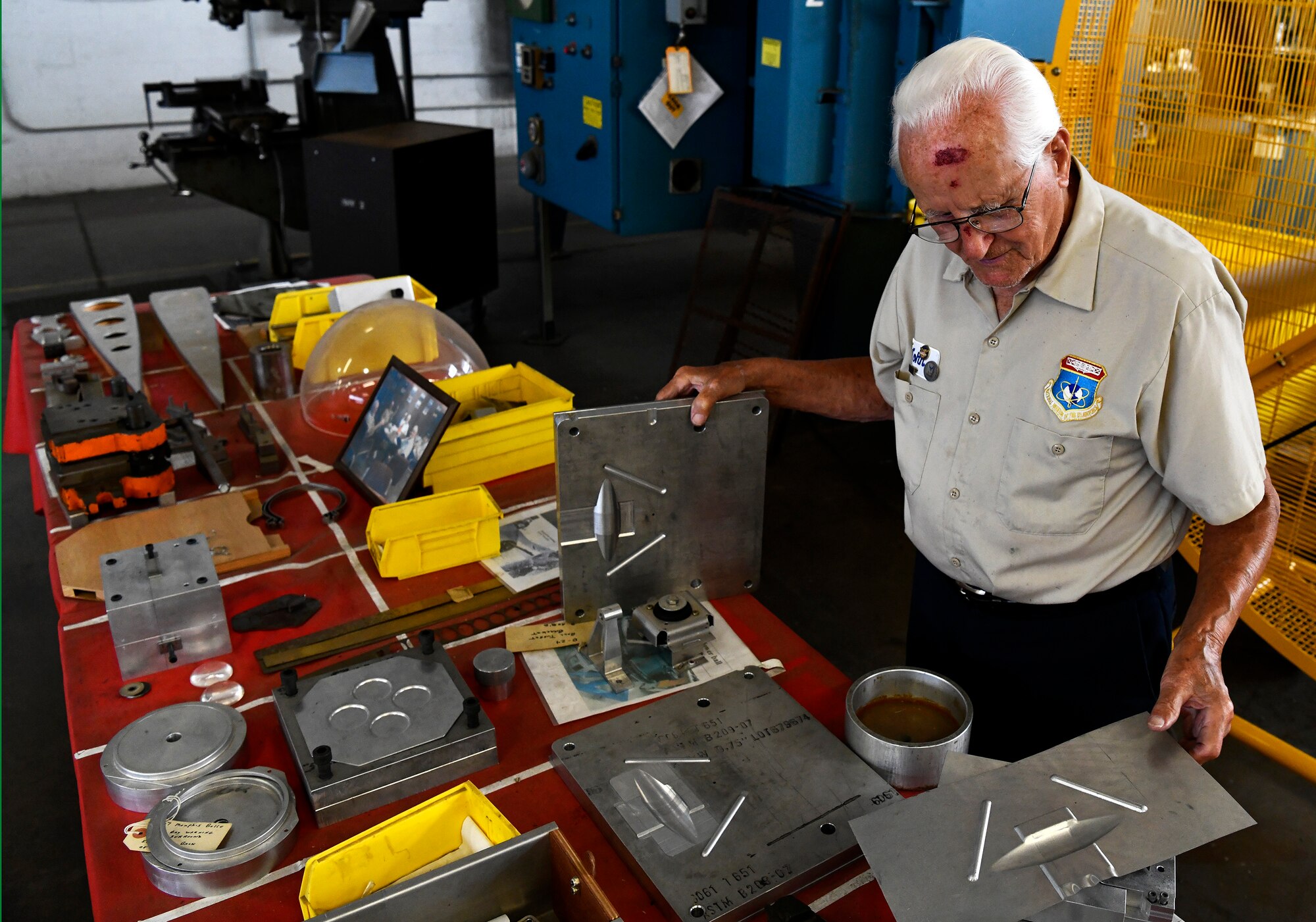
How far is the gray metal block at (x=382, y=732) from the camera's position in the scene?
1207 millimetres

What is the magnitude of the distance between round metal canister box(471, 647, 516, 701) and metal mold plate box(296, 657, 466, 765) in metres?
0.05

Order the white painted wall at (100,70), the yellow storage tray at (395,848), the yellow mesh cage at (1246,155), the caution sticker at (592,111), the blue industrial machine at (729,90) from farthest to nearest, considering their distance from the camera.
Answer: the white painted wall at (100,70) < the caution sticker at (592,111) < the blue industrial machine at (729,90) < the yellow mesh cage at (1246,155) < the yellow storage tray at (395,848)

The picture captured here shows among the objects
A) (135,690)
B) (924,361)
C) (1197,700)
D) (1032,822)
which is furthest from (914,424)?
(135,690)

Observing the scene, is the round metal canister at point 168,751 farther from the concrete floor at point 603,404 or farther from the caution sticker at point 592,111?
the caution sticker at point 592,111

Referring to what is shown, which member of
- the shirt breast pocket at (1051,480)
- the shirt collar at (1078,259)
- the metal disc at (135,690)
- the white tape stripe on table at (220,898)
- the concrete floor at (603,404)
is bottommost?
the concrete floor at (603,404)

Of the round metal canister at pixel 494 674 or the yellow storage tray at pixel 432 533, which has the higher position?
the yellow storage tray at pixel 432 533

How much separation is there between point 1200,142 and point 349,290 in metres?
2.10

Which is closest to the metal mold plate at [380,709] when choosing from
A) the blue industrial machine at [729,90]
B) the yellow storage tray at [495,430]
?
the yellow storage tray at [495,430]

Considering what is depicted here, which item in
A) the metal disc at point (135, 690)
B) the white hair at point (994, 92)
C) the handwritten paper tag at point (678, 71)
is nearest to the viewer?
the white hair at point (994, 92)

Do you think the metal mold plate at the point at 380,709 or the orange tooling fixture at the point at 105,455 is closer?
the metal mold plate at the point at 380,709

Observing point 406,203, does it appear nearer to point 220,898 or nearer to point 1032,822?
point 220,898

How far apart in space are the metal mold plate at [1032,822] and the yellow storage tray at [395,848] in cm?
42

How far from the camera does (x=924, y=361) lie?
151 centimetres

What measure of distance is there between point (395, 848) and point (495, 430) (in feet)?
3.23
